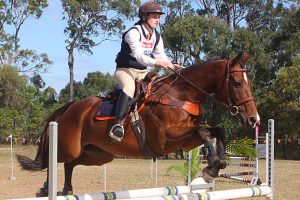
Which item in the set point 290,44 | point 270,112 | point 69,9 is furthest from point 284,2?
point 69,9

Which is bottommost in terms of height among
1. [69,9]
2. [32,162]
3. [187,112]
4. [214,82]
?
[32,162]

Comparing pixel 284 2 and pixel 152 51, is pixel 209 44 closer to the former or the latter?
pixel 284 2

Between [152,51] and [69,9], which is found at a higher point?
[69,9]

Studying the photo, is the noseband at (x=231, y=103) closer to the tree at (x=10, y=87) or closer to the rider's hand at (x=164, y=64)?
the rider's hand at (x=164, y=64)

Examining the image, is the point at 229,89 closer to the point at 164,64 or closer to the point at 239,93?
the point at 239,93

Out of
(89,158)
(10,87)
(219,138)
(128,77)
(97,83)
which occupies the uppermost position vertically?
(97,83)

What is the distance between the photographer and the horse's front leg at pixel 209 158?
532 centimetres

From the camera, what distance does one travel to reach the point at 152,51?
6.42 meters

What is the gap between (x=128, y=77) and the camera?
6301mm

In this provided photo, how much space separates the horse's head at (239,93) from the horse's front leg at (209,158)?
0.47 metres

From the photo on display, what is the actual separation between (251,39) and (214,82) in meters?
35.2

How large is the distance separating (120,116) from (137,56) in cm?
76

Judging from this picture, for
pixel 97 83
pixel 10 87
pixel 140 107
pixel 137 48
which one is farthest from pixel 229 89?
pixel 97 83

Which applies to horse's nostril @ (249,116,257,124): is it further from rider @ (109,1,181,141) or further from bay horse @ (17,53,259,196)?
rider @ (109,1,181,141)
